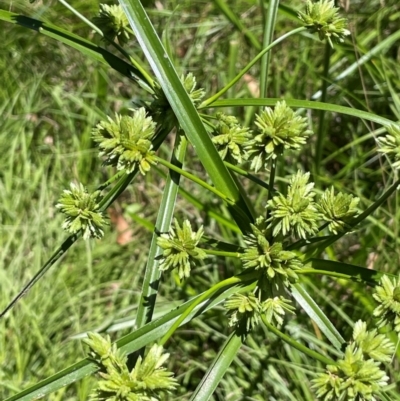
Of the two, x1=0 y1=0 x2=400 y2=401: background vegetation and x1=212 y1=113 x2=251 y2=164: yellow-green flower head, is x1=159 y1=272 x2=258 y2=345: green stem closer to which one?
x1=212 y1=113 x2=251 y2=164: yellow-green flower head

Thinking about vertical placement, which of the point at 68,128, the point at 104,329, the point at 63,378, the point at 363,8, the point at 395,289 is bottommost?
the point at 104,329

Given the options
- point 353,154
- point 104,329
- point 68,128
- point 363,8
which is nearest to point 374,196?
point 353,154

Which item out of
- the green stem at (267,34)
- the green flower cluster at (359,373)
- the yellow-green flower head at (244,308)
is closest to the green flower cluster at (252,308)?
the yellow-green flower head at (244,308)

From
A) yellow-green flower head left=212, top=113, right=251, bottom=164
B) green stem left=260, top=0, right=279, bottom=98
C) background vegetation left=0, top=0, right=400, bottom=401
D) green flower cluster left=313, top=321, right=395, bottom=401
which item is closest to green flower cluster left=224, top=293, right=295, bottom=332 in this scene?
green flower cluster left=313, top=321, right=395, bottom=401

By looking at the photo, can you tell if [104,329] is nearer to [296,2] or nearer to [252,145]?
[252,145]

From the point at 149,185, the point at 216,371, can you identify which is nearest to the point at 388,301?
the point at 216,371

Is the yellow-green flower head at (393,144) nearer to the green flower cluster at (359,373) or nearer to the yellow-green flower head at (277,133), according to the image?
the yellow-green flower head at (277,133)

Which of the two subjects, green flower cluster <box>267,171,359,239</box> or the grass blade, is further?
the grass blade

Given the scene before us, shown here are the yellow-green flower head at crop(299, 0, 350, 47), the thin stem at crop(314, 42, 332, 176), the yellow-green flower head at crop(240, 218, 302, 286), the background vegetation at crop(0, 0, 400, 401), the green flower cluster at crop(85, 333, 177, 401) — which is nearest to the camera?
the green flower cluster at crop(85, 333, 177, 401)
